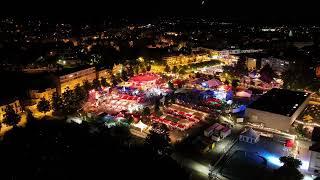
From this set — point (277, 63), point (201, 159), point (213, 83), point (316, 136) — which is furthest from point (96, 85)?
point (277, 63)

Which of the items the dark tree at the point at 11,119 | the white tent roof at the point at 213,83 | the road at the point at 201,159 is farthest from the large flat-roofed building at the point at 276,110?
the dark tree at the point at 11,119

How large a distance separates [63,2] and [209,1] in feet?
132

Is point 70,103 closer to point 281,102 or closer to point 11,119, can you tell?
point 11,119

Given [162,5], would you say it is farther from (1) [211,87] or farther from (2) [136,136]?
(2) [136,136]

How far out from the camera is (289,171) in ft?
33.8

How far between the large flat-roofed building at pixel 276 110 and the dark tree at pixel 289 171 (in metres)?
3.76

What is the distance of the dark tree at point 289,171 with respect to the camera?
10227 mm

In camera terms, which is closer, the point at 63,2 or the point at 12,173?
the point at 12,173

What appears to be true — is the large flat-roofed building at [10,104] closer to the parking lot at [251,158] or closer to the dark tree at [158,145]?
the dark tree at [158,145]

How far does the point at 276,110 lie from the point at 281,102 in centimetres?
132

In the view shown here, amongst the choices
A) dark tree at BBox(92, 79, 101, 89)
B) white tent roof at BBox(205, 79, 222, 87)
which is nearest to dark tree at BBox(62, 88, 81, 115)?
dark tree at BBox(92, 79, 101, 89)

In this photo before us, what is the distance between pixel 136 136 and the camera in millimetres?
13922

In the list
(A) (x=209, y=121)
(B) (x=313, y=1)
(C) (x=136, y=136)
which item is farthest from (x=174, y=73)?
(B) (x=313, y=1)

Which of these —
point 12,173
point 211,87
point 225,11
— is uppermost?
point 225,11
